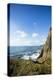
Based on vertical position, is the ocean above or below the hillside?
above

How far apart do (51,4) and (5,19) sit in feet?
2.20

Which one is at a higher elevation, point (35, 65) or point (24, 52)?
point (24, 52)

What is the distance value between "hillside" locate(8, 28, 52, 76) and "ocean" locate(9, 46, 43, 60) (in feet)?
0.17

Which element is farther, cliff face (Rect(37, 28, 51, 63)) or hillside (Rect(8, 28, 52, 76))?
cliff face (Rect(37, 28, 51, 63))

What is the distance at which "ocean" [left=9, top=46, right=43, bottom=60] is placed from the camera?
2.41 metres

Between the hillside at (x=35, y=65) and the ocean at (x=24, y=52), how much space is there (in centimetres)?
5

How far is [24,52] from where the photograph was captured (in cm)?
246

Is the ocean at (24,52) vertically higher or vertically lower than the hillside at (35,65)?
higher

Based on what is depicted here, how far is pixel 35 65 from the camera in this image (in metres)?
2.48

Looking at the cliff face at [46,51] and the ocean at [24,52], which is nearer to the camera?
the ocean at [24,52]

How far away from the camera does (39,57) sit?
8.25ft

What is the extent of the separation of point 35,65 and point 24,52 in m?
0.23

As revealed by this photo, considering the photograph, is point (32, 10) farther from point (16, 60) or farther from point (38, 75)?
point (38, 75)

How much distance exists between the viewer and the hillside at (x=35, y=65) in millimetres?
2408
